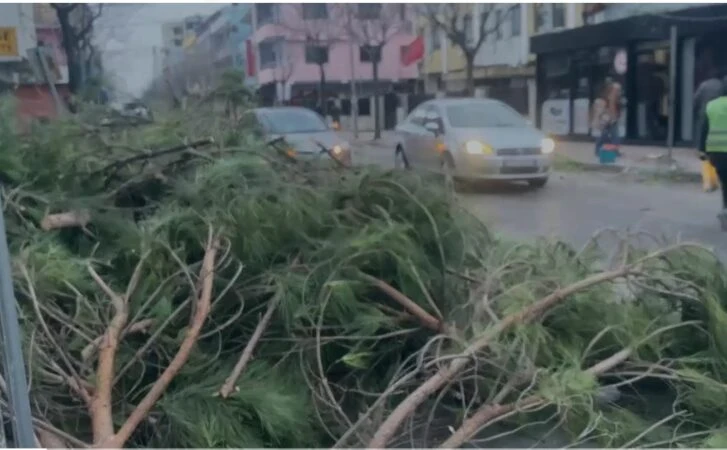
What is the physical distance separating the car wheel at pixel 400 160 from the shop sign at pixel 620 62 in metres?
0.71

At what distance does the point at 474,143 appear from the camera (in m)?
3.24

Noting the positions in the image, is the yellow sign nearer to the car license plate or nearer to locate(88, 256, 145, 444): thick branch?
locate(88, 256, 145, 444): thick branch

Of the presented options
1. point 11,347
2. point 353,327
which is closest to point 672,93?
point 353,327

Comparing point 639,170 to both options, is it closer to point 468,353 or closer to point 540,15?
point 540,15

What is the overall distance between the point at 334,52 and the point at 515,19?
54cm

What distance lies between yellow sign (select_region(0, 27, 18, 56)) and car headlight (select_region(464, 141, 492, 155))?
4.39 feet

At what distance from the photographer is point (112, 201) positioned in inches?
132

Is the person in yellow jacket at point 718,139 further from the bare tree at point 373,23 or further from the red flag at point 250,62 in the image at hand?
the red flag at point 250,62

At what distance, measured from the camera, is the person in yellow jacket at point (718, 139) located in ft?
10.1

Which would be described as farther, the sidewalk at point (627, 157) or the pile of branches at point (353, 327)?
the sidewalk at point (627, 157)

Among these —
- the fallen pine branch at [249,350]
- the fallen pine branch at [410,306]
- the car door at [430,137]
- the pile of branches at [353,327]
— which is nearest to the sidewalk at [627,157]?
the car door at [430,137]

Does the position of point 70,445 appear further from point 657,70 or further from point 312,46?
point 657,70

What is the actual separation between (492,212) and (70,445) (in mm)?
1364

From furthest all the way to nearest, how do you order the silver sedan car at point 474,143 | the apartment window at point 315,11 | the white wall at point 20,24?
the silver sedan car at point 474,143, the apartment window at point 315,11, the white wall at point 20,24
